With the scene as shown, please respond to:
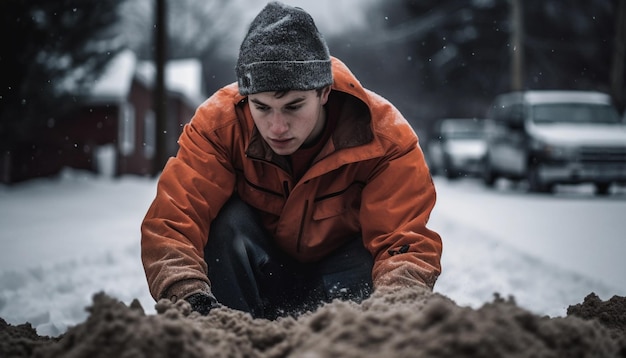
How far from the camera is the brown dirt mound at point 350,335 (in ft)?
4.75

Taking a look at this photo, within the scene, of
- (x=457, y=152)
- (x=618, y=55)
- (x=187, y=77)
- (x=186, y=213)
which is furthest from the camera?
(x=187, y=77)

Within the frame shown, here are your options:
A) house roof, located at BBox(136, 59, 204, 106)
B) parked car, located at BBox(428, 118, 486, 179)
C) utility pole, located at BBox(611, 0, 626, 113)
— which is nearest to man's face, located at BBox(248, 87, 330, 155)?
parked car, located at BBox(428, 118, 486, 179)

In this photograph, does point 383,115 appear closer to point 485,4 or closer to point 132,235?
point 132,235

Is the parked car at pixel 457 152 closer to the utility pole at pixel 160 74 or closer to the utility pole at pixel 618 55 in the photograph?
the utility pole at pixel 618 55

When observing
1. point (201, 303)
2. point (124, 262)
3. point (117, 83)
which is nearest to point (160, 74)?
point (117, 83)

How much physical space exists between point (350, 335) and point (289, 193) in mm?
1229

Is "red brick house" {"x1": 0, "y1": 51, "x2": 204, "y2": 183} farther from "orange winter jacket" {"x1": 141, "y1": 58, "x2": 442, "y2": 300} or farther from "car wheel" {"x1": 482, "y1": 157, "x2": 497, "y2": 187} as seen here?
"orange winter jacket" {"x1": 141, "y1": 58, "x2": 442, "y2": 300}

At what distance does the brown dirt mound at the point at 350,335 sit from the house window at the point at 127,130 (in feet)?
62.0

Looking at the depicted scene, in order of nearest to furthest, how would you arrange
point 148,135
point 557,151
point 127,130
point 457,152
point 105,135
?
point 557,151 → point 457,152 → point 105,135 → point 127,130 → point 148,135

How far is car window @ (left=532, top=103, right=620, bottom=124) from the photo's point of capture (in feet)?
42.1

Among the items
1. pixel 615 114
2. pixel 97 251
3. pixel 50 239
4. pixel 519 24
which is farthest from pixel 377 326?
pixel 519 24

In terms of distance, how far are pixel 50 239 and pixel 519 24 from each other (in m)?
17.4

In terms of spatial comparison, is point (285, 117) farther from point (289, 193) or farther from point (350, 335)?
point (350, 335)

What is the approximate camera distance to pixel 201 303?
2.24 m
